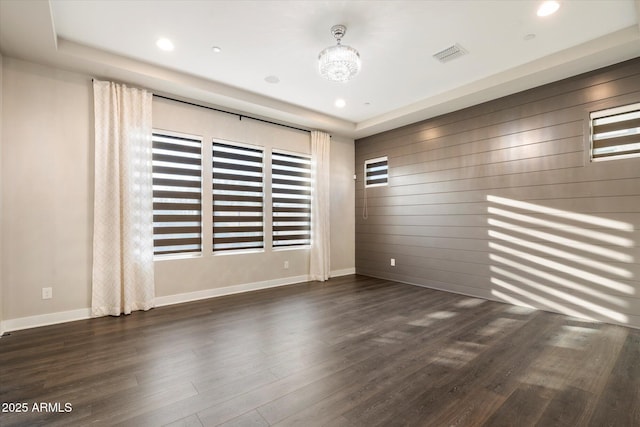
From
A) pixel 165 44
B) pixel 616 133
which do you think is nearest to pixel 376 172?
pixel 616 133

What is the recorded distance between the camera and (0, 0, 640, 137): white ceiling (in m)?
2.60

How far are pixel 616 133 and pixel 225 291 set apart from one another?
560 centimetres

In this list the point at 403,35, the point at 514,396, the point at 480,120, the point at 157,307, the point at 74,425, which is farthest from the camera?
the point at 480,120

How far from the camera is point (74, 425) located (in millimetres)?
1675

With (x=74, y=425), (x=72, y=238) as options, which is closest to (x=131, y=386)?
(x=74, y=425)

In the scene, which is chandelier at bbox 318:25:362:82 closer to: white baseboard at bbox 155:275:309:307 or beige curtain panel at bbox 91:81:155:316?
beige curtain panel at bbox 91:81:155:316

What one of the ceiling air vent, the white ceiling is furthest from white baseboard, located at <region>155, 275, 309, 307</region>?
the ceiling air vent

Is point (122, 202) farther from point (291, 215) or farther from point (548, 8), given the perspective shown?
point (548, 8)

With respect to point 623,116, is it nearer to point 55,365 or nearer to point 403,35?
point 403,35

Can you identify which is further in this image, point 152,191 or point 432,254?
point 432,254

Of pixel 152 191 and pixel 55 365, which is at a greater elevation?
pixel 152 191

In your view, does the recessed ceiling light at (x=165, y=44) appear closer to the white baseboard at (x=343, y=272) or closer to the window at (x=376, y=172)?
the window at (x=376, y=172)

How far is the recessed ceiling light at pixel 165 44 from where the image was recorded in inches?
121

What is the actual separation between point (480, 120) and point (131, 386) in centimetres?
528
